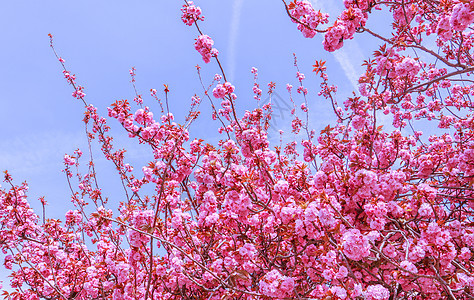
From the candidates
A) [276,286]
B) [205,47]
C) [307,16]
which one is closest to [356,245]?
[276,286]

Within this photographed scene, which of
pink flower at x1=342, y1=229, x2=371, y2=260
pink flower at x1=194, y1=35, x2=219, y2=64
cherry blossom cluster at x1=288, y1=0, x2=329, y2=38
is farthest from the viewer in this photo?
pink flower at x1=194, y1=35, x2=219, y2=64

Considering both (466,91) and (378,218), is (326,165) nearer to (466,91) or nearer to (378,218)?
(378,218)

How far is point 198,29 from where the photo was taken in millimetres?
5238

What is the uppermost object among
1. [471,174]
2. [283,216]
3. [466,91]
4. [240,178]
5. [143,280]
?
[466,91]

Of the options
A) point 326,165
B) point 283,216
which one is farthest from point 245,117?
point 283,216

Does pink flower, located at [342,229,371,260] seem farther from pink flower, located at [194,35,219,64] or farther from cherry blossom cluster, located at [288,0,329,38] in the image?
pink flower, located at [194,35,219,64]

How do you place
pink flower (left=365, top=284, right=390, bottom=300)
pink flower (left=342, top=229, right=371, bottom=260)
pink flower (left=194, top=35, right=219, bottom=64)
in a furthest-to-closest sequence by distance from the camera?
1. pink flower (left=194, top=35, right=219, bottom=64)
2. pink flower (left=342, top=229, right=371, bottom=260)
3. pink flower (left=365, top=284, right=390, bottom=300)

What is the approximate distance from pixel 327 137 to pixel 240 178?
82.3 inches

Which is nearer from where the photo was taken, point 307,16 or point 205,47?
point 307,16

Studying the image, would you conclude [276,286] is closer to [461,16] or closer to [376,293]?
[376,293]

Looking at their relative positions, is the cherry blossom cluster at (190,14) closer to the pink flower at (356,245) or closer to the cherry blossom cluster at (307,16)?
the cherry blossom cluster at (307,16)

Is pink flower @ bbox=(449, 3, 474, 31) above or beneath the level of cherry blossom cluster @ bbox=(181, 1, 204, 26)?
beneath

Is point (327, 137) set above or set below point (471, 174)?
above

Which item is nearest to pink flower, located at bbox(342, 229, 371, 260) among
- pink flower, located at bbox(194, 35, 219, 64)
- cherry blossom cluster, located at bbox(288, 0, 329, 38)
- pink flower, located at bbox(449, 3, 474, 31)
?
pink flower, located at bbox(449, 3, 474, 31)
